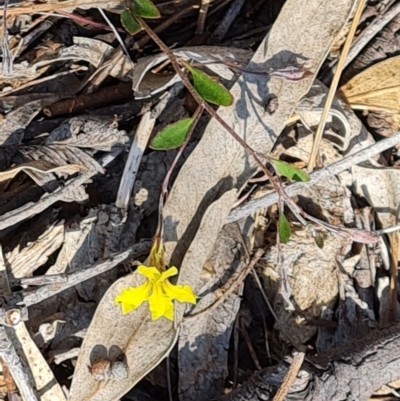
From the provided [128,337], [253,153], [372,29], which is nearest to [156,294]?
[128,337]

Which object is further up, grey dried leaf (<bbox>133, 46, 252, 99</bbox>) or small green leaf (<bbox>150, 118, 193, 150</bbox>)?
grey dried leaf (<bbox>133, 46, 252, 99</bbox>)

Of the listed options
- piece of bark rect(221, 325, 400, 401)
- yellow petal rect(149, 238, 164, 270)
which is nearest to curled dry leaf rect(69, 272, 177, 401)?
yellow petal rect(149, 238, 164, 270)

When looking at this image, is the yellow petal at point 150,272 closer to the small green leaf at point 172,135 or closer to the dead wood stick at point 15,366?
the small green leaf at point 172,135

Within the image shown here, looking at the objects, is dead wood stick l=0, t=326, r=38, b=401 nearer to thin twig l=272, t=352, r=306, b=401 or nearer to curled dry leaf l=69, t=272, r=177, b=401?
curled dry leaf l=69, t=272, r=177, b=401

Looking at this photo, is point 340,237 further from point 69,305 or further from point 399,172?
point 69,305

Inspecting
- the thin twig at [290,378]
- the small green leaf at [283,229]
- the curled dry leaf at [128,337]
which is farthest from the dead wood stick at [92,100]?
the thin twig at [290,378]

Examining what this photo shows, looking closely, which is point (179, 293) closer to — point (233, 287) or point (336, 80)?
point (233, 287)
